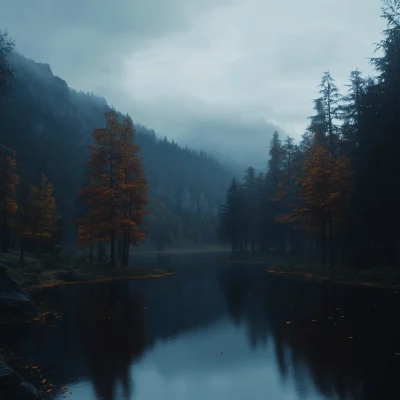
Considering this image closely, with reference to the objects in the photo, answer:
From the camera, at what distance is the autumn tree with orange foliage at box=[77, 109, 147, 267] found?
33531 mm

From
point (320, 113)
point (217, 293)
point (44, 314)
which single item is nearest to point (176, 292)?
point (217, 293)

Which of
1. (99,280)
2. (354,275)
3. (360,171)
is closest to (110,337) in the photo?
(99,280)

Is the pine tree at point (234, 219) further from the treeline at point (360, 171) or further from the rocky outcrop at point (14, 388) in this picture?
the rocky outcrop at point (14, 388)

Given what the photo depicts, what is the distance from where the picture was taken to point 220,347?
12.0 meters

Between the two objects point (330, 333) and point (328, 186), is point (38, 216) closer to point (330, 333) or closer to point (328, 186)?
point (328, 186)

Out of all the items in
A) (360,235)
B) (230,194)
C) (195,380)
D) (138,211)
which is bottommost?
(195,380)

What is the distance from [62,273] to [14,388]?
22997mm

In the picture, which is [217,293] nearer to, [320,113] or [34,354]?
[34,354]

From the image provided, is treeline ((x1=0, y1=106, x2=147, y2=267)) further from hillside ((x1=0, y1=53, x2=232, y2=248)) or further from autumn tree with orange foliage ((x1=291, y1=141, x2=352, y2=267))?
hillside ((x1=0, y1=53, x2=232, y2=248))

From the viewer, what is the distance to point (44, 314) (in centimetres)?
1628

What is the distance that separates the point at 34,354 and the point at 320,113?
125ft

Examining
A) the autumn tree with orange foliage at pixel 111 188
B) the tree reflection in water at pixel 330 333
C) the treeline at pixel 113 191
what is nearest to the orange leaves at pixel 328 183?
the tree reflection in water at pixel 330 333

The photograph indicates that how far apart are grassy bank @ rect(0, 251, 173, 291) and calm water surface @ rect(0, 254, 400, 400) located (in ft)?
21.2

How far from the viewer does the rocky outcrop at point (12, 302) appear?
1512cm
